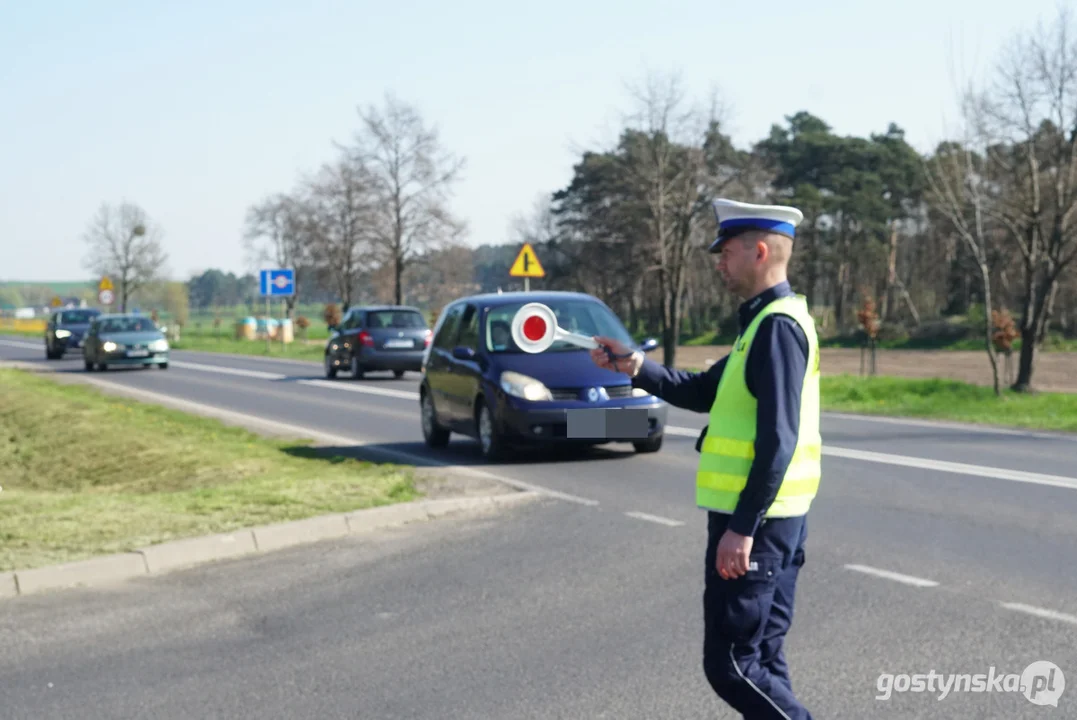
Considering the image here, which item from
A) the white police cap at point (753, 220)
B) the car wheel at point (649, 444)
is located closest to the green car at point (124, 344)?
the car wheel at point (649, 444)

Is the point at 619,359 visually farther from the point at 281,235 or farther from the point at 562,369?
the point at 281,235

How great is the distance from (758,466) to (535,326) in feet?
3.45

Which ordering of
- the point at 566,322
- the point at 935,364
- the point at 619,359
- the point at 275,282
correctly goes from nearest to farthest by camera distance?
the point at 619,359 → the point at 566,322 → the point at 275,282 → the point at 935,364

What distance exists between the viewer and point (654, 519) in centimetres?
1022

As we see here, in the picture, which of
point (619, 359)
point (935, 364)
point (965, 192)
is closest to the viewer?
point (619, 359)

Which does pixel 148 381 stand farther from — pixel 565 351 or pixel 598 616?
pixel 598 616

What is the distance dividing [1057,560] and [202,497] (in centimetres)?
628

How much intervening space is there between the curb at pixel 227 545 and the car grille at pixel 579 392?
2.47 meters

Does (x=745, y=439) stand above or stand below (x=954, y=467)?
above

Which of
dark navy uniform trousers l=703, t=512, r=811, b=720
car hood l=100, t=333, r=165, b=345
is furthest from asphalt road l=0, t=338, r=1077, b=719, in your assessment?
car hood l=100, t=333, r=165, b=345

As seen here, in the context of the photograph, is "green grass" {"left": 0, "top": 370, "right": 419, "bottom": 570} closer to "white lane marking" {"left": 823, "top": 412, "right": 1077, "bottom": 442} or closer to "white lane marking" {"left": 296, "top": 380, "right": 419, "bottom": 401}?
"white lane marking" {"left": 296, "top": 380, "right": 419, "bottom": 401}

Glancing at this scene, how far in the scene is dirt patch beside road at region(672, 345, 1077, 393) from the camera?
144ft

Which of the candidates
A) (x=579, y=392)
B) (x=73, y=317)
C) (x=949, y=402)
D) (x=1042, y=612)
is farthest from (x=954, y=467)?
(x=73, y=317)

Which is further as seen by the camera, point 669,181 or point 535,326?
point 669,181
